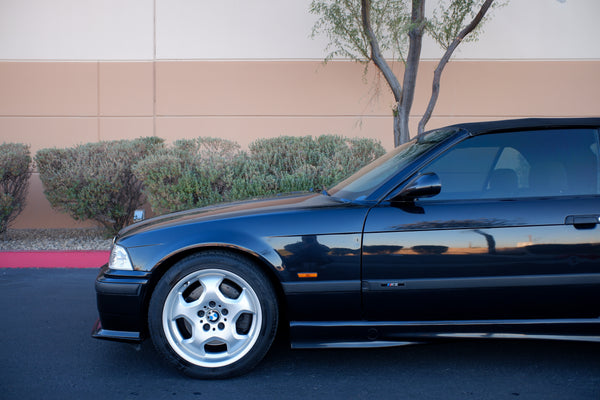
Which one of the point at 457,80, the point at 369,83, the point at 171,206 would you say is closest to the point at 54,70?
the point at 171,206

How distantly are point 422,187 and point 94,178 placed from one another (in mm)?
5456

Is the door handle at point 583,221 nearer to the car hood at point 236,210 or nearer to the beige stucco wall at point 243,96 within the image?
the car hood at point 236,210

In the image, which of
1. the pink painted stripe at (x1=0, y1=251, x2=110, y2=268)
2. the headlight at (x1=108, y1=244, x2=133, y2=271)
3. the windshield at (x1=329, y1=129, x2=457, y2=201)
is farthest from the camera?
the pink painted stripe at (x1=0, y1=251, x2=110, y2=268)

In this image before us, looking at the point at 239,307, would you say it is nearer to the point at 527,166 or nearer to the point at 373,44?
the point at 527,166

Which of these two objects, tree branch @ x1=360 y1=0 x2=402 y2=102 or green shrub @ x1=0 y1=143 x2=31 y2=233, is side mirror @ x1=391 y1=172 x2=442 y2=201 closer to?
tree branch @ x1=360 y1=0 x2=402 y2=102

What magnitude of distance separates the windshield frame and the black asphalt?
1058 mm

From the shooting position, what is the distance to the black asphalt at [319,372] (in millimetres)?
2779

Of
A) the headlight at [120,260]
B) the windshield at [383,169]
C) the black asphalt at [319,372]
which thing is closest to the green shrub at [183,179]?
the black asphalt at [319,372]

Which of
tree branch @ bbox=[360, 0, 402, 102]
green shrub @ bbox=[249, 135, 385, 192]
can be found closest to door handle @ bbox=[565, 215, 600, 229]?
green shrub @ bbox=[249, 135, 385, 192]

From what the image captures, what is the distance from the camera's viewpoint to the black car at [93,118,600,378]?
2.86 metres

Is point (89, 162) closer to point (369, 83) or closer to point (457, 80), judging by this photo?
point (369, 83)

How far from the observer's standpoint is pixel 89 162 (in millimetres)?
7195

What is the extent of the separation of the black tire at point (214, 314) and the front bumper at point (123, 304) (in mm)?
80

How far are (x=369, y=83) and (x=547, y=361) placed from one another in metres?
6.74
